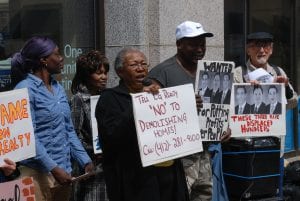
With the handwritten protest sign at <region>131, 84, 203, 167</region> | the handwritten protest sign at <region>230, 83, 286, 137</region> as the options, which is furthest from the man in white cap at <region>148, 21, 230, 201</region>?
the handwritten protest sign at <region>230, 83, 286, 137</region>

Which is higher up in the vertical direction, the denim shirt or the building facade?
the building facade

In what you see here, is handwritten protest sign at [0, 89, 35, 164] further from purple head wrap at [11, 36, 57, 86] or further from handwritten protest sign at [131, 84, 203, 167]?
handwritten protest sign at [131, 84, 203, 167]

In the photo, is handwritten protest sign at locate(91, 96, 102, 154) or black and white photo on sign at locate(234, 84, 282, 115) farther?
black and white photo on sign at locate(234, 84, 282, 115)

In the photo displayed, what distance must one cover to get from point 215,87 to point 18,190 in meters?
1.96

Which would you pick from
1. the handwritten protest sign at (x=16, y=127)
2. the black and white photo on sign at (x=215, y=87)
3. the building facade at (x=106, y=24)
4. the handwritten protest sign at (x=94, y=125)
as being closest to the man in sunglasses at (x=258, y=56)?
the black and white photo on sign at (x=215, y=87)

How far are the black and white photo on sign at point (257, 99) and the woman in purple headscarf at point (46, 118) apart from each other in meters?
1.92

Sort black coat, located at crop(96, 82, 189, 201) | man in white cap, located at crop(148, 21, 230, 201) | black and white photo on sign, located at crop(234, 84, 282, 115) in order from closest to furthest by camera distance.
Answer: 1. black coat, located at crop(96, 82, 189, 201)
2. man in white cap, located at crop(148, 21, 230, 201)
3. black and white photo on sign, located at crop(234, 84, 282, 115)

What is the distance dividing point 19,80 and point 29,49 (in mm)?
271

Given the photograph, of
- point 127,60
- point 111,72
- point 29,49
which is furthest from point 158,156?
point 111,72

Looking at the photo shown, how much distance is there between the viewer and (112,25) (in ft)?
25.6

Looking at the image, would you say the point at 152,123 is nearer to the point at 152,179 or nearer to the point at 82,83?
the point at 152,179

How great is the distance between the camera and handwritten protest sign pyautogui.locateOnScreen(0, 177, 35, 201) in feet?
14.5

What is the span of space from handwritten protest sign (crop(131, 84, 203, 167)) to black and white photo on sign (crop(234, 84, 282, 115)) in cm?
164

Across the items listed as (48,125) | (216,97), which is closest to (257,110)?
(216,97)
